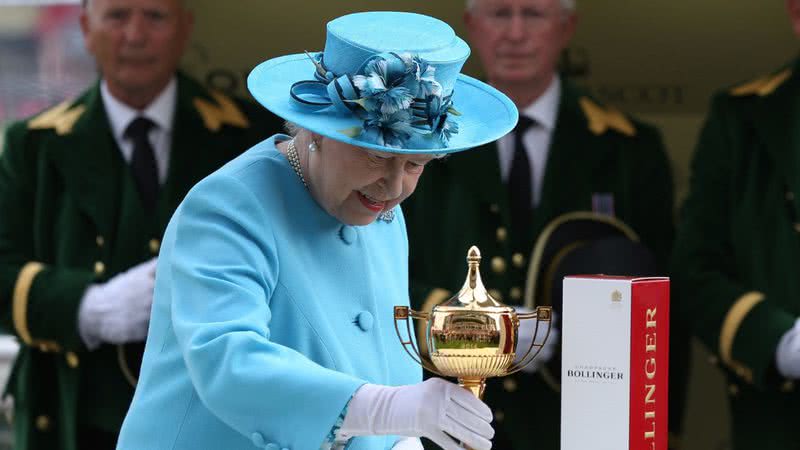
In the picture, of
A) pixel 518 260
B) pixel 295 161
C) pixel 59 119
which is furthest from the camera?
pixel 59 119

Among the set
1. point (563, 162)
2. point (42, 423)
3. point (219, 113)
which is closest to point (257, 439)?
point (563, 162)

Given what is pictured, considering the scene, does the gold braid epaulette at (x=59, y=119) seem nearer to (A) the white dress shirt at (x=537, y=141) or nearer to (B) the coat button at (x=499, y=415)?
(A) the white dress shirt at (x=537, y=141)

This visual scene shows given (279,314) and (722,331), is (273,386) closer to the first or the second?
(279,314)

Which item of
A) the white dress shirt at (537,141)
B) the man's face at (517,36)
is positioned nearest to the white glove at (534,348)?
the white dress shirt at (537,141)

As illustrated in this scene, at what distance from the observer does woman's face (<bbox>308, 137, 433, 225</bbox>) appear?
220cm

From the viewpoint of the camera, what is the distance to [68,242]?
4297 mm

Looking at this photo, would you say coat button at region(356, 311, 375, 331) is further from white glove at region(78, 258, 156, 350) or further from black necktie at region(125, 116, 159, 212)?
black necktie at region(125, 116, 159, 212)

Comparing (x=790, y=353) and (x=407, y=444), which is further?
(x=790, y=353)

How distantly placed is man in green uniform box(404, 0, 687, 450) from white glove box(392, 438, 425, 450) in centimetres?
164

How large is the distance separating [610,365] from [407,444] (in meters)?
0.42

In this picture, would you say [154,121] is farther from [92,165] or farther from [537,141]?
[537,141]

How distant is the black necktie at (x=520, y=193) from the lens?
168 inches

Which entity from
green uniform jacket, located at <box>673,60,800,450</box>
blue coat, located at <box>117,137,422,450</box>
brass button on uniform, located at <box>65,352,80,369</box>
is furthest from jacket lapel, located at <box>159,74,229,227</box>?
blue coat, located at <box>117,137,422,450</box>

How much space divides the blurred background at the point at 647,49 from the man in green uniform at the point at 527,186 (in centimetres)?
40
